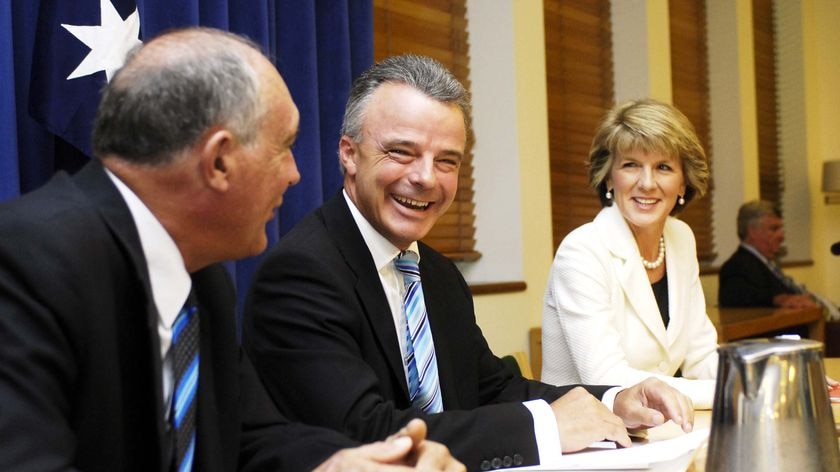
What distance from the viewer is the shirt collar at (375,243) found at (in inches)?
74.2

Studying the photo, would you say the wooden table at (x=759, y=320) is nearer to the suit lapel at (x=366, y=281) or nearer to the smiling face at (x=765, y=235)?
the smiling face at (x=765, y=235)

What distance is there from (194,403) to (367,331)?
1.77ft

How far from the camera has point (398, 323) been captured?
187cm

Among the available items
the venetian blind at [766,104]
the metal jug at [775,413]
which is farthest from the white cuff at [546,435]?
the venetian blind at [766,104]

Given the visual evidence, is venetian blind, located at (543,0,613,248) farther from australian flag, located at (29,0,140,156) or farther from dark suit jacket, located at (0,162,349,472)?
dark suit jacket, located at (0,162,349,472)

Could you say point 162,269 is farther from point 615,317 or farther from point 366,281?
point 615,317

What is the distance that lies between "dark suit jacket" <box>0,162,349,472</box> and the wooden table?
383 cm

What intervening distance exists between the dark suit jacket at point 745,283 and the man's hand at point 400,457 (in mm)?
4955

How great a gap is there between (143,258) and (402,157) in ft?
2.75

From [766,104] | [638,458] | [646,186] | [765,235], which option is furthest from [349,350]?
[766,104]

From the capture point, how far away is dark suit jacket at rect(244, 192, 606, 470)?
1538 mm

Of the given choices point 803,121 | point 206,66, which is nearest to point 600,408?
point 206,66

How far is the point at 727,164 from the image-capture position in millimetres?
6465

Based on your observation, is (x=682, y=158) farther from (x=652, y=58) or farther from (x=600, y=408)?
(x=652, y=58)
